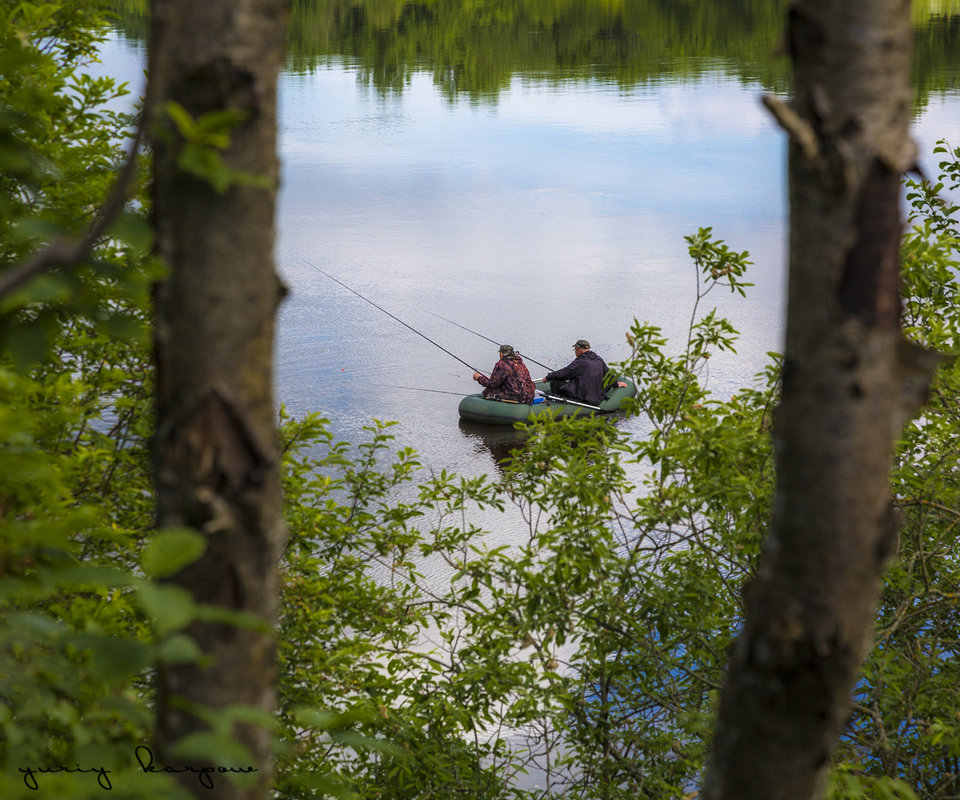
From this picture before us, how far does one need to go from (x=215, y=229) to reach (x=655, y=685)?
4225mm

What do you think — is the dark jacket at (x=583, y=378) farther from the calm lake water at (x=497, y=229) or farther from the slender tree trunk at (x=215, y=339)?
the slender tree trunk at (x=215, y=339)

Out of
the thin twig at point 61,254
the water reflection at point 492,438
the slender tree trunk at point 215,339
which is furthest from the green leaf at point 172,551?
the water reflection at point 492,438

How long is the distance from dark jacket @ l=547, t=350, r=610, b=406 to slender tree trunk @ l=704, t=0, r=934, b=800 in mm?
12327

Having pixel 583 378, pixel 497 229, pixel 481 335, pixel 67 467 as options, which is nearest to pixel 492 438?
pixel 583 378

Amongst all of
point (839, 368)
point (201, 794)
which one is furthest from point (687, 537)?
point (201, 794)

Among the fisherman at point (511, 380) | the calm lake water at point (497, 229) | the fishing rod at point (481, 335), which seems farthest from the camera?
the fishing rod at point (481, 335)

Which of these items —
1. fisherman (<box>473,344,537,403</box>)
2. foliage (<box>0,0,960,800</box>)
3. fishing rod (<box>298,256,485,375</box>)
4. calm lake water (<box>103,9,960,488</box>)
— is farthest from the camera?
fishing rod (<box>298,256,485,375</box>)

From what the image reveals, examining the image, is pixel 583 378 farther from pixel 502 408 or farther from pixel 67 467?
pixel 67 467

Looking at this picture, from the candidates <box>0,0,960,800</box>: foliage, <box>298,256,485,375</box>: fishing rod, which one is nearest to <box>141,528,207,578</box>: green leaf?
<box>0,0,960,800</box>: foliage

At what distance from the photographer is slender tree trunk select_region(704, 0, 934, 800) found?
159cm

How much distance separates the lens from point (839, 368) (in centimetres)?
159

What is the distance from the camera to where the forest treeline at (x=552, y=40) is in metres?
43.8

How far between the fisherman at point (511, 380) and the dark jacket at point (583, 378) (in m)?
0.44

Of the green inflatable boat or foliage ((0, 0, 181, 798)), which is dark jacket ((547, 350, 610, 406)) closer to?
the green inflatable boat
